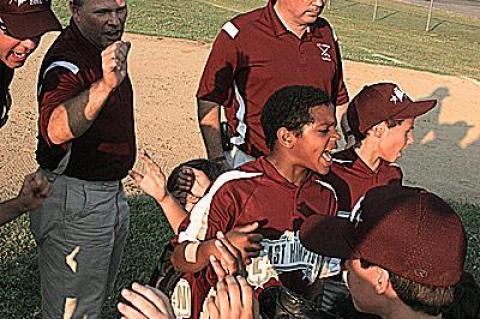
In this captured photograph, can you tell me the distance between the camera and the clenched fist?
381cm

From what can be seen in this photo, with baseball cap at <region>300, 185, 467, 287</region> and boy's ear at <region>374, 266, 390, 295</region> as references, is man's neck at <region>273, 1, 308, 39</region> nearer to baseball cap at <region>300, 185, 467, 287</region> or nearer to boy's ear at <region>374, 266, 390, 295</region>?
baseball cap at <region>300, 185, 467, 287</region>

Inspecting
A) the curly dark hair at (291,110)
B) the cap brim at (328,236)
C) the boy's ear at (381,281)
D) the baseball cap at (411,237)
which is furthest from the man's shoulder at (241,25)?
the boy's ear at (381,281)

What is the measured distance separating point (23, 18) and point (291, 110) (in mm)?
1353

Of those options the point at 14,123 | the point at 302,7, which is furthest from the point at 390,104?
the point at 14,123

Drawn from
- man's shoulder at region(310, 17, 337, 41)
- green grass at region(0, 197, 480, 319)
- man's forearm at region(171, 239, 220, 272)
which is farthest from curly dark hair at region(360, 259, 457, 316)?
green grass at region(0, 197, 480, 319)

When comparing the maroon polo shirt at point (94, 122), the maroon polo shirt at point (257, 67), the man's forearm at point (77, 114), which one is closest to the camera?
the man's forearm at point (77, 114)

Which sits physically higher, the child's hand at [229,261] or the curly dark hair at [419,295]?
the curly dark hair at [419,295]

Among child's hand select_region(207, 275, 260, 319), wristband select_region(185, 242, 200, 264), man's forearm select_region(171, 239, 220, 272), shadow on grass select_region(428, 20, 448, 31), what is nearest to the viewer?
child's hand select_region(207, 275, 260, 319)

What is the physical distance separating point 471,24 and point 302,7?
27821 millimetres

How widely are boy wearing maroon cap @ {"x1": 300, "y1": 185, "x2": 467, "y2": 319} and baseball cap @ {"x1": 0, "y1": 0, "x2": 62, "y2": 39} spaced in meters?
2.05

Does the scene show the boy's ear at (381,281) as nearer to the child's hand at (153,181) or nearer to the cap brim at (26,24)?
the child's hand at (153,181)

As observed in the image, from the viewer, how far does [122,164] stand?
15.0ft

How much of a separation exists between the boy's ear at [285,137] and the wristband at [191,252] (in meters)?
0.63

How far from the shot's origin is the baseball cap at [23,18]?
158 inches
